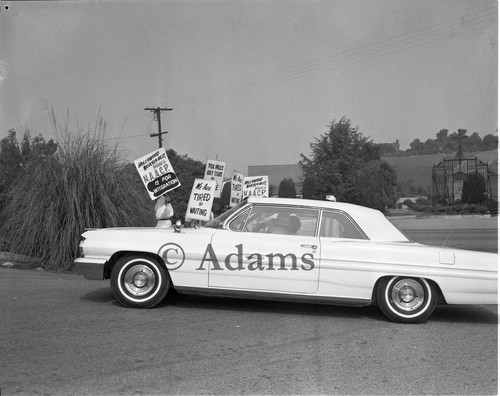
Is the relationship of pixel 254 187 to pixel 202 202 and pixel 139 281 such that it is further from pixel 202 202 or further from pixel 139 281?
pixel 139 281

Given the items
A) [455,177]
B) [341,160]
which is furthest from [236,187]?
[341,160]

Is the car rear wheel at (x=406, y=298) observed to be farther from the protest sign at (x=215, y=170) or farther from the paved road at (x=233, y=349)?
the protest sign at (x=215, y=170)

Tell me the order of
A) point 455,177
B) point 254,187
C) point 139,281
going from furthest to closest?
point 455,177 → point 254,187 → point 139,281

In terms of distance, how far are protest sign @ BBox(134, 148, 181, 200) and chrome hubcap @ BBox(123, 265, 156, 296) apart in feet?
14.5

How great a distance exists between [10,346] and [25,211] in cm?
616

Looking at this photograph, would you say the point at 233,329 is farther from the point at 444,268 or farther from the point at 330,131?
the point at 330,131

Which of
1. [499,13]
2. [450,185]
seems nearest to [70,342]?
[499,13]

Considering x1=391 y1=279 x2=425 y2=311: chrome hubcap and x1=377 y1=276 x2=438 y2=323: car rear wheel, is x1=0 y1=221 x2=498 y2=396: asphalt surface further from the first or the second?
x1=391 y1=279 x2=425 y2=311: chrome hubcap

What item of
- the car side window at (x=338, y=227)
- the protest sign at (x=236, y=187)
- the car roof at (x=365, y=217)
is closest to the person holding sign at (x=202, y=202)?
the protest sign at (x=236, y=187)

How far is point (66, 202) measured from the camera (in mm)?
10391

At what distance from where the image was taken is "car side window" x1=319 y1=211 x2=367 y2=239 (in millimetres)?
6426

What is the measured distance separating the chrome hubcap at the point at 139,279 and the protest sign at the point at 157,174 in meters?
4.41

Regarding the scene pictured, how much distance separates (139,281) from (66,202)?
4.57 meters

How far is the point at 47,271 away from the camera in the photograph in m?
10.2
